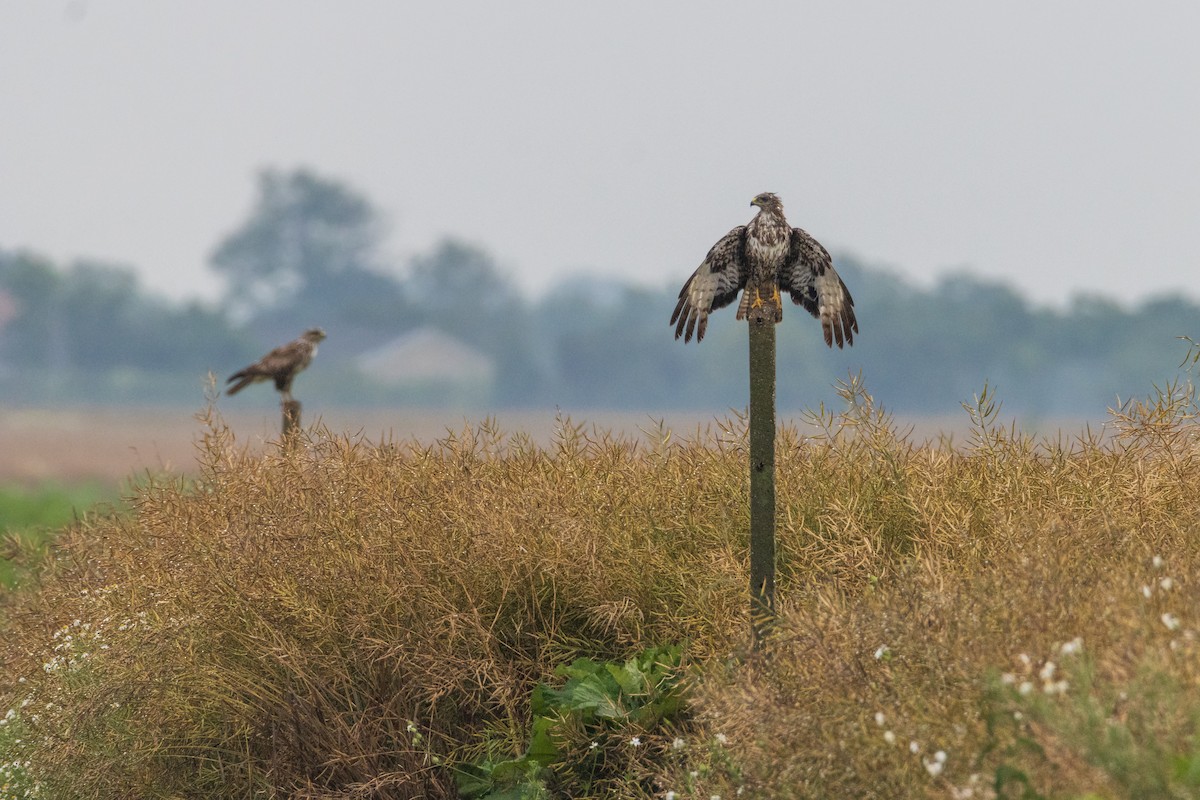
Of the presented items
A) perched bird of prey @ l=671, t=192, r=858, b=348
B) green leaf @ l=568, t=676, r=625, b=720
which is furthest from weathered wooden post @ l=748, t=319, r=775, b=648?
green leaf @ l=568, t=676, r=625, b=720

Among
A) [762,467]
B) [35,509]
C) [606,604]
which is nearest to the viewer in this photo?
[762,467]

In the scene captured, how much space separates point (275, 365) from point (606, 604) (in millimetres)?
4169

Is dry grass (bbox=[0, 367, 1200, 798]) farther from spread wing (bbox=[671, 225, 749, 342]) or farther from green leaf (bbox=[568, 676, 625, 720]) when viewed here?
spread wing (bbox=[671, 225, 749, 342])

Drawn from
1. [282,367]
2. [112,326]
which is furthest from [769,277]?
[112,326]

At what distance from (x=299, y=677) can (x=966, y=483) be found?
3.37m

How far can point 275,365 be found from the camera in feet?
27.9

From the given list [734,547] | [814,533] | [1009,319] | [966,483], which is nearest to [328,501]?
[734,547]

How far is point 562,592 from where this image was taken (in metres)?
5.54

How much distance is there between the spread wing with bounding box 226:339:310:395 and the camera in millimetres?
8453

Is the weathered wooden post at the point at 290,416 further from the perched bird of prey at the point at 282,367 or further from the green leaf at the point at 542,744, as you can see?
the green leaf at the point at 542,744

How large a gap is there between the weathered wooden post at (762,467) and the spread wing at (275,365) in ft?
15.0

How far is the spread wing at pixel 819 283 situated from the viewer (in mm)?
5102

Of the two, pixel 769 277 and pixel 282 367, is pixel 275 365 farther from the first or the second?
pixel 769 277

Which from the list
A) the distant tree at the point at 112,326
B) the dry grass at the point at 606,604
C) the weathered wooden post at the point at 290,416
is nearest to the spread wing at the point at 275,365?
the weathered wooden post at the point at 290,416
